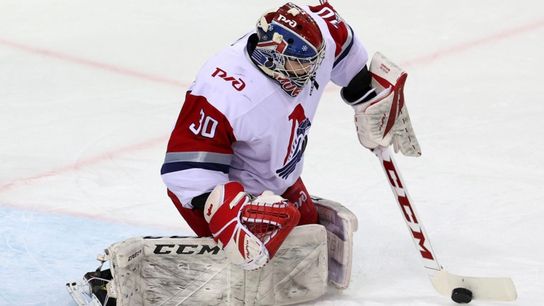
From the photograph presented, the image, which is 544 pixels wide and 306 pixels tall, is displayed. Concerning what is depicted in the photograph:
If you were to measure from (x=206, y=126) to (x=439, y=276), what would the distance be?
82cm

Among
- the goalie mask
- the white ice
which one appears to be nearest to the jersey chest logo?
the goalie mask

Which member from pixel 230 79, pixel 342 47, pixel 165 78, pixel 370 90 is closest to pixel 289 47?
pixel 230 79

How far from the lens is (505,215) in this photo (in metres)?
3.69

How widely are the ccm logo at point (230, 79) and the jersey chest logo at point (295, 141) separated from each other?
0.53 feet

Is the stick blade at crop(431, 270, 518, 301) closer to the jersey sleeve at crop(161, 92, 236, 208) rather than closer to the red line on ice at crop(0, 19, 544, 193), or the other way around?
the jersey sleeve at crop(161, 92, 236, 208)

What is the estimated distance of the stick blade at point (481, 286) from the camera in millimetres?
3180

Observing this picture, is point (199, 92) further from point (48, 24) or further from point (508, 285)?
point (48, 24)

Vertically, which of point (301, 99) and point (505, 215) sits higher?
point (301, 99)

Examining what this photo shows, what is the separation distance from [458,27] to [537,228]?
199 centimetres

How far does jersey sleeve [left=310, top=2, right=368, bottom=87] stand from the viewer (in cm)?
326

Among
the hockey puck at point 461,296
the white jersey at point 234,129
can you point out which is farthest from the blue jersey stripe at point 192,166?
the hockey puck at point 461,296

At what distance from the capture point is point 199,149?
2.91 meters

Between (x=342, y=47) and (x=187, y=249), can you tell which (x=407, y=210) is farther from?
(x=187, y=249)

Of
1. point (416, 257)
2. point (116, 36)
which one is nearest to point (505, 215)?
point (416, 257)
